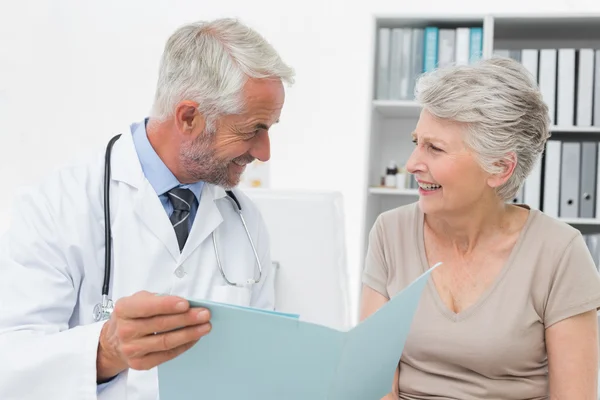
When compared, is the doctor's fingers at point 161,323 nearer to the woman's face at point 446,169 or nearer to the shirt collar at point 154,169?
the shirt collar at point 154,169

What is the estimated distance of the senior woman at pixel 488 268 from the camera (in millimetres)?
1310

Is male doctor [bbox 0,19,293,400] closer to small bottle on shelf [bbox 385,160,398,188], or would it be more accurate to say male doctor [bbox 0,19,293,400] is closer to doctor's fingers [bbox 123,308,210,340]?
doctor's fingers [bbox 123,308,210,340]

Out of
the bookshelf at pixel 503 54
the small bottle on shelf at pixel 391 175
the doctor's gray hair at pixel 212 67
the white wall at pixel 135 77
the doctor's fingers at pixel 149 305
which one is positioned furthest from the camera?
the white wall at pixel 135 77

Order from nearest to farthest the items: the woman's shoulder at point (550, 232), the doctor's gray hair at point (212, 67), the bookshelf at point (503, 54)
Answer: the doctor's gray hair at point (212, 67)
the woman's shoulder at point (550, 232)
the bookshelf at point (503, 54)

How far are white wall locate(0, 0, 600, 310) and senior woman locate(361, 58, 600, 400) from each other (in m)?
1.76

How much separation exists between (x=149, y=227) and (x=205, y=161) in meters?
0.16

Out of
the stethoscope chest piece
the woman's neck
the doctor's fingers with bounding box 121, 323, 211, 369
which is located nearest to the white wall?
the woman's neck

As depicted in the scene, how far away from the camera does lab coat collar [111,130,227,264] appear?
50.3 inches

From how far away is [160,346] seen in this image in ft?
2.96

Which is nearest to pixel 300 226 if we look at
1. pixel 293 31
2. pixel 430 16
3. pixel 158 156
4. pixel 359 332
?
pixel 158 156

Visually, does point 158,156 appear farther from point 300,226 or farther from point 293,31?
point 293,31

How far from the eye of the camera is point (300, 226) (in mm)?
1433

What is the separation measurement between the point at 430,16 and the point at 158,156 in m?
1.57

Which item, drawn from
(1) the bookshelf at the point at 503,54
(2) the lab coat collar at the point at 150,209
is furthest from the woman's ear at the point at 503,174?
(1) the bookshelf at the point at 503,54
